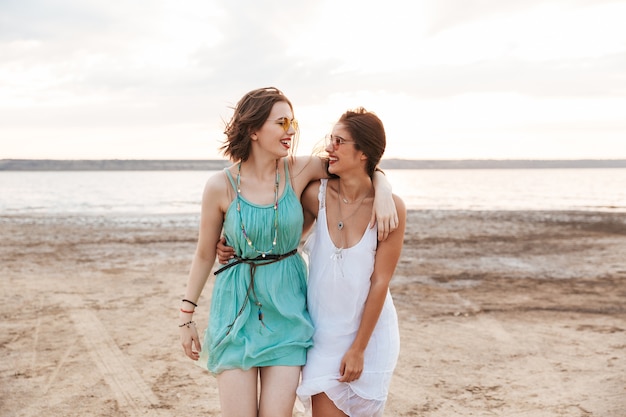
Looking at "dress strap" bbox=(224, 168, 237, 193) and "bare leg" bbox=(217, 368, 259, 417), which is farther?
"dress strap" bbox=(224, 168, 237, 193)

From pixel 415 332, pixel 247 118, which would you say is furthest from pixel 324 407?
pixel 415 332

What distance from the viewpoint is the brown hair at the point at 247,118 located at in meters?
→ 3.14

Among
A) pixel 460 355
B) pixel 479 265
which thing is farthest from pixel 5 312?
pixel 479 265

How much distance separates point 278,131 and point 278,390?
133 cm

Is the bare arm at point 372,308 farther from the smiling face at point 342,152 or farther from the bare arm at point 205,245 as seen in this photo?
the bare arm at point 205,245

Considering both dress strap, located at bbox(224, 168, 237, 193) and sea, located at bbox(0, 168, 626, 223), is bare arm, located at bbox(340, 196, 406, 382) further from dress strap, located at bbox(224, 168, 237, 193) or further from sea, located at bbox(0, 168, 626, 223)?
sea, located at bbox(0, 168, 626, 223)

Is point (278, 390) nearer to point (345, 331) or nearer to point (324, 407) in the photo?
point (324, 407)

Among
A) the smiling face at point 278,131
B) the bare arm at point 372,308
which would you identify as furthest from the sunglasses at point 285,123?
the bare arm at point 372,308

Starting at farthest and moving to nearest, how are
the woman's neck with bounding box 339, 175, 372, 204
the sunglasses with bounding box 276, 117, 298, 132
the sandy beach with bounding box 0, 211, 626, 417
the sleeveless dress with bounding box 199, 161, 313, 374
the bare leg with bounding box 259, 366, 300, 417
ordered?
the sandy beach with bounding box 0, 211, 626, 417
the woman's neck with bounding box 339, 175, 372, 204
the sunglasses with bounding box 276, 117, 298, 132
the sleeveless dress with bounding box 199, 161, 313, 374
the bare leg with bounding box 259, 366, 300, 417

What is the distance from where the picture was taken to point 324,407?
10.3 ft

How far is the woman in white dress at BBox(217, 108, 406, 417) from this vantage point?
3.07 metres

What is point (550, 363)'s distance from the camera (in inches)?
247

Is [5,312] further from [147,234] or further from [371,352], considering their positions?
[147,234]

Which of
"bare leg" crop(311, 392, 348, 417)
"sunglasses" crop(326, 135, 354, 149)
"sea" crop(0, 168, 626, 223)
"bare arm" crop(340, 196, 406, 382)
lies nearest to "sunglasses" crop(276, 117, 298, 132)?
"sunglasses" crop(326, 135, 354, 149)
